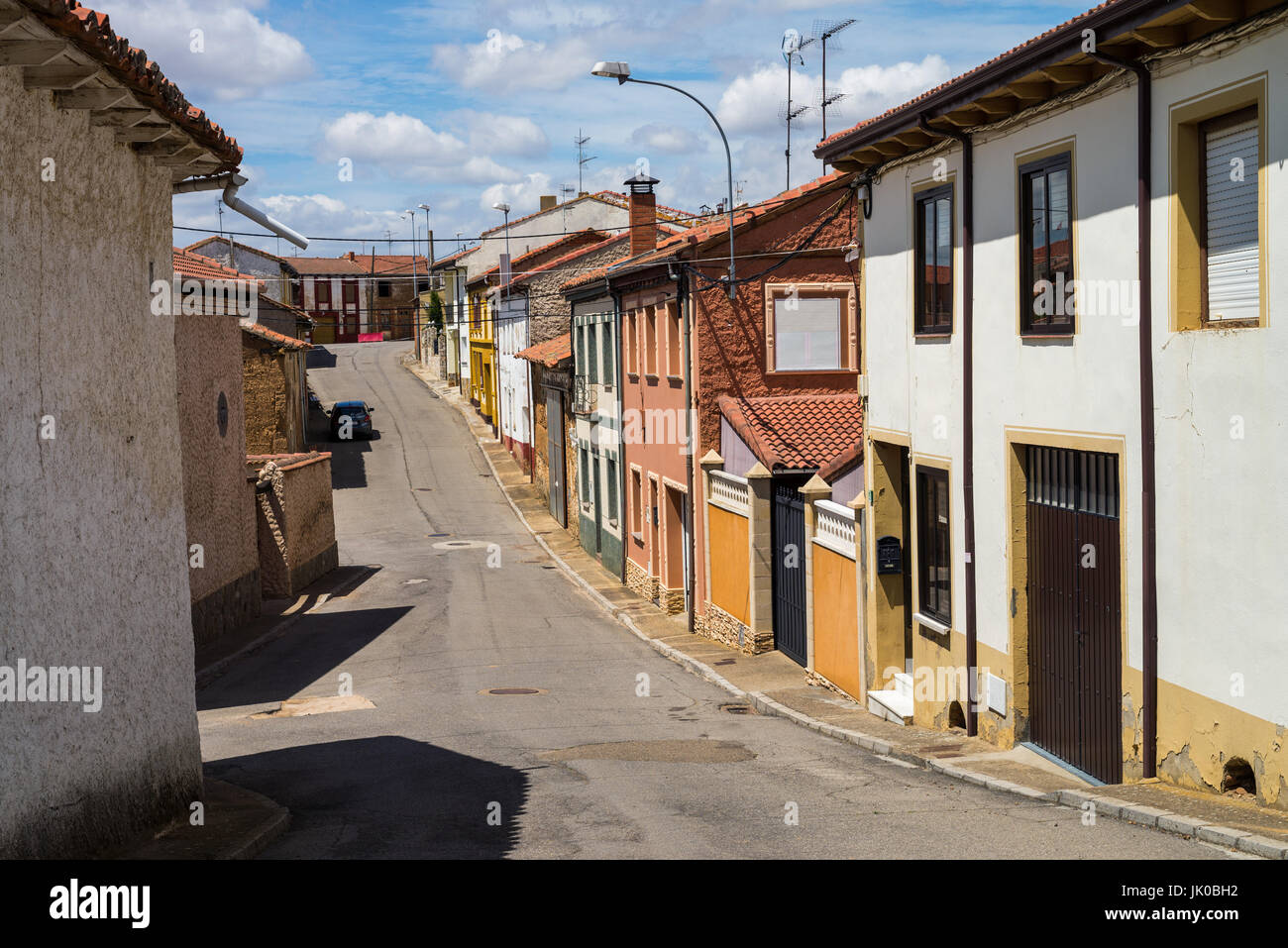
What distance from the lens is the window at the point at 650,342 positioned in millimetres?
27484

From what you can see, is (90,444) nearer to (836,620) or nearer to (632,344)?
(836,620)

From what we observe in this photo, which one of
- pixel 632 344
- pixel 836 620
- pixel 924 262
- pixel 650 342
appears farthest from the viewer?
pixel 632 344

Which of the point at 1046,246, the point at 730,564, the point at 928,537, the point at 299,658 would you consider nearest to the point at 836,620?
the point at 928,537

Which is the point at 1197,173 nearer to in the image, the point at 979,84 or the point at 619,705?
the point at 979,84

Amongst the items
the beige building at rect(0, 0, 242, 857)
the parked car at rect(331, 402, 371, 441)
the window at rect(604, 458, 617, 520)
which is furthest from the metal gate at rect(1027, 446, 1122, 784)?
the parked car at rect(331, 402, 371, 441)

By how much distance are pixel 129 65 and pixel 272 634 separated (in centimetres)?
1776

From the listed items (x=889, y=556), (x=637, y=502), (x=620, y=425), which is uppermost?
(x=620, y=425)

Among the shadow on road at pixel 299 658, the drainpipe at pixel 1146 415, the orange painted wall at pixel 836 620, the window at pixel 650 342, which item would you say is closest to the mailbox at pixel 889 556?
the orange painted wall at pixel 836 620

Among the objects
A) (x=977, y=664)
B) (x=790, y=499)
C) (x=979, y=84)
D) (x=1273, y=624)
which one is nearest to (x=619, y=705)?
(x=790, y=499)

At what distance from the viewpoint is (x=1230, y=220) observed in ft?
29.1

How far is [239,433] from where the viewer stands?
26125 millimetres

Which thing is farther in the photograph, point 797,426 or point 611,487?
point 611,487

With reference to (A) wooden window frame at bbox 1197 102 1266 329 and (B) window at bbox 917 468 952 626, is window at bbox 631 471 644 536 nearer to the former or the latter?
(B) window at bbox 917 468 952 626

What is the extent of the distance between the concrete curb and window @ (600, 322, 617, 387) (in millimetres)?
7566
